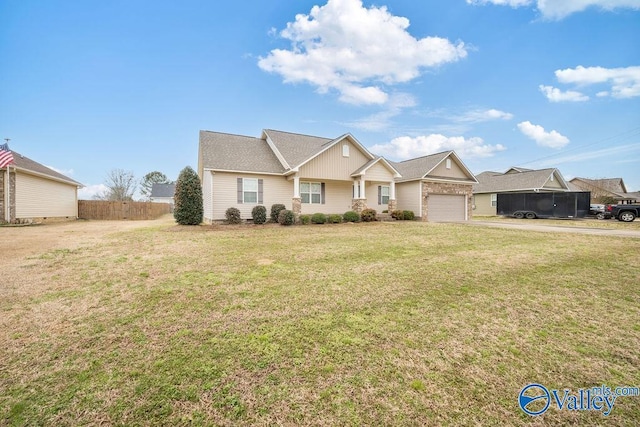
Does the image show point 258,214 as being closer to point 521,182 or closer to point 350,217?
point 350,217

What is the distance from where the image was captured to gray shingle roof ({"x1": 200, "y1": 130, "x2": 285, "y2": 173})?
A: 1521 centimetres

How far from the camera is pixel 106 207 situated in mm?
23109

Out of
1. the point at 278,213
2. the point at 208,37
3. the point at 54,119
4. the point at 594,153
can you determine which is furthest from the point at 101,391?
the point at 594,153

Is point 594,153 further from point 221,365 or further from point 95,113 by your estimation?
point 95,113

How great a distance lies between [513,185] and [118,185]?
5397 cm

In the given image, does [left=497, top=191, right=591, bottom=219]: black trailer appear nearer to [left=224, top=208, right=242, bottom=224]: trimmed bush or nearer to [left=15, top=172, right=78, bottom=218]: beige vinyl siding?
[left=224, top=208, right=242, bottom=224]: trimmed bush

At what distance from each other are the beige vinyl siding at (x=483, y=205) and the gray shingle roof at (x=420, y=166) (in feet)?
37.8

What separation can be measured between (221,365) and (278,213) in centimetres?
1339

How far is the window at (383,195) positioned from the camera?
783 inches

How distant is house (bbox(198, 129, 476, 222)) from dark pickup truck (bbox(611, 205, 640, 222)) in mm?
9938

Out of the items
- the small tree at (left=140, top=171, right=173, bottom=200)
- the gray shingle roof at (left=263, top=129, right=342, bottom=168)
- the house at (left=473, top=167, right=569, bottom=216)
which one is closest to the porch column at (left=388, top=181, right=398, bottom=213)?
the gray shingle roof at (left=263, top=129, right=342, bottom=168)

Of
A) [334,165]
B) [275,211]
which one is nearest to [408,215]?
[334,165]

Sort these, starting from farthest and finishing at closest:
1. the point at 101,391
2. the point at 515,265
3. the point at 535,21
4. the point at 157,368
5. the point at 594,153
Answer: the point at 594,153 < the point at 535,21 < the point at 515,265 < the point at 157,368 < the point at 101,391

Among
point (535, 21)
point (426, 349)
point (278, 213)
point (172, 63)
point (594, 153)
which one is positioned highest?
point (535, 21)
